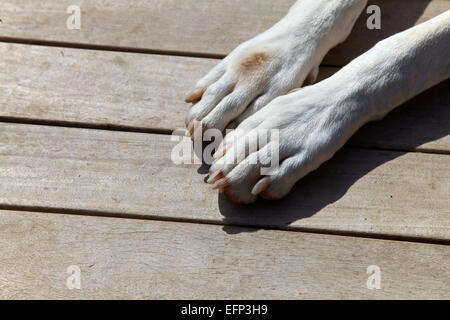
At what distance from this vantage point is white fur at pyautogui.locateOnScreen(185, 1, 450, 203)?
1.18 meters

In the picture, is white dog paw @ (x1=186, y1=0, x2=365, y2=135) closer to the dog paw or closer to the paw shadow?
the dog paw

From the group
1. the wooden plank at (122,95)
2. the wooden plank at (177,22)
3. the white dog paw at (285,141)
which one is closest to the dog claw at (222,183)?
the white dog paw at (285,141)

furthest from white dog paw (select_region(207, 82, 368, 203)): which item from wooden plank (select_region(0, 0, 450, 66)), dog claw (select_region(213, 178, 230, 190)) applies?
wooden plank (select_region(0, 0, 450, 66))

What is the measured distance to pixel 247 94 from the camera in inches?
50.6

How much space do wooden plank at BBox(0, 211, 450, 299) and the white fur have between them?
11 centimetres

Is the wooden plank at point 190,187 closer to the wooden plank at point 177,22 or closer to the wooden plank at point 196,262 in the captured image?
the wooden plank at point 196,262

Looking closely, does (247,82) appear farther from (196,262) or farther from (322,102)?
(196,262)

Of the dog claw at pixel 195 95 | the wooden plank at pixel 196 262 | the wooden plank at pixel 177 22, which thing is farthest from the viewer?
the wooden plank at pixel 177 22

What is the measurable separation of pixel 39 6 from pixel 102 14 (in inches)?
7.2

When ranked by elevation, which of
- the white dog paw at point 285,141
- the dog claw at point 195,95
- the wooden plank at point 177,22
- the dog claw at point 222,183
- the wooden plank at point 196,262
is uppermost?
the wooden plank at point 177,22

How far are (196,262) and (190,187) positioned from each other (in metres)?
0.19

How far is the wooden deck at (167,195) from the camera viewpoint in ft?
3.63

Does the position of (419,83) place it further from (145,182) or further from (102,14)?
(102,14)

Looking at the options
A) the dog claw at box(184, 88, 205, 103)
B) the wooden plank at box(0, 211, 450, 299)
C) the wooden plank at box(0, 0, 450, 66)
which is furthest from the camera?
the wooden plank at box(0, 0, 450, 66)
